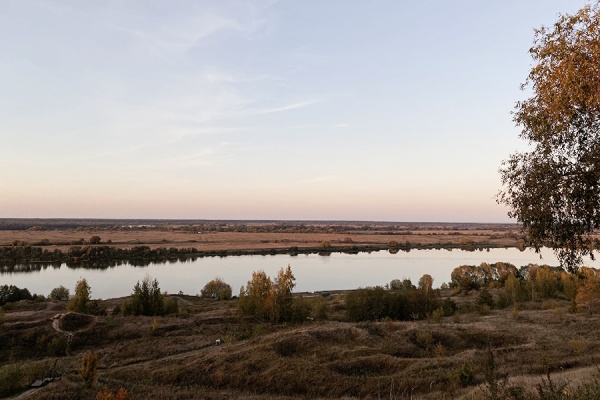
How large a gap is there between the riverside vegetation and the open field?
87 mm

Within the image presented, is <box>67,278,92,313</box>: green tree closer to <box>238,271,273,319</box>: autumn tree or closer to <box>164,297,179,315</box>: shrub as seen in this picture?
<box>164,297,179,315</box>: shrub

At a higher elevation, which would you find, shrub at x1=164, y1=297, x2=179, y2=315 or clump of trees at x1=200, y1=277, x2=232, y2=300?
shrub at x1=164, y1=297, x2=179, y2=315

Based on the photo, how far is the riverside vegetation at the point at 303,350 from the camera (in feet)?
50.1

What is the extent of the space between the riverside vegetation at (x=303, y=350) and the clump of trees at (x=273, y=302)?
0.10 metres

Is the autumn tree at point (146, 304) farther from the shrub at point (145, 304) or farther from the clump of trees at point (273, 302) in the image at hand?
the clump of trees at point (273, 302)

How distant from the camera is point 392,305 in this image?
40000 millimetres

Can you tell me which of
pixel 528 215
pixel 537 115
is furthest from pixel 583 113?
pixel 528 215

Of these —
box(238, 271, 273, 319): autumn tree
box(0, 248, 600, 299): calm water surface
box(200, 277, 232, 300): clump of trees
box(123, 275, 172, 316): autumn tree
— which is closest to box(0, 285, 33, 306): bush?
box(0, 248, 600, 299): calm water surface

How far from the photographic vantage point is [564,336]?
23953 mm

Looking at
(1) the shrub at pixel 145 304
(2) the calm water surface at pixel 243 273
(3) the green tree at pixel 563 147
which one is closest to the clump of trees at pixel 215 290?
(2) the calm water surface at pixel 243 273

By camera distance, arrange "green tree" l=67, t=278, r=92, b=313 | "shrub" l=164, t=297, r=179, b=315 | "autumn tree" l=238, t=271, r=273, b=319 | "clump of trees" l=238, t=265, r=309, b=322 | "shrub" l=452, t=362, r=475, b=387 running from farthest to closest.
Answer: "shrub" l=164, t=297, r=179, b=315 → "green tree" l=67, t=278, r=92, b=313 → "autumn tree" l=238, t=271, r=273, b=319 → "clump of trees" l=238, t=265, r=309, b=322 → "shrub" l=452, t=362, r=475, b=387

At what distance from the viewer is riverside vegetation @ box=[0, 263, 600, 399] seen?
50.1ft

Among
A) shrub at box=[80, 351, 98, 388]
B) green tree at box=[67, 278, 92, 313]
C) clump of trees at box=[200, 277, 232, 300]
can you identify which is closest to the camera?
shrub at box=[80, 351, 98, 388]

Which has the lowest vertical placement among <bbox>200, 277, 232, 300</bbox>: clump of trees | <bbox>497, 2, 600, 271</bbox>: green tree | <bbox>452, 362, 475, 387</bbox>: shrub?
<bbox>200, 277, 232, 300</bbox>: clump of trees
